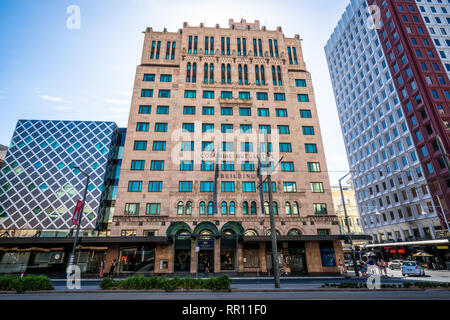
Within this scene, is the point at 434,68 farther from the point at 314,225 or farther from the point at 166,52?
the point at 166,52

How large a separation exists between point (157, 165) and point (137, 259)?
13986 millimetres

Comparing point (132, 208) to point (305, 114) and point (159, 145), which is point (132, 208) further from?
point (305, 114)

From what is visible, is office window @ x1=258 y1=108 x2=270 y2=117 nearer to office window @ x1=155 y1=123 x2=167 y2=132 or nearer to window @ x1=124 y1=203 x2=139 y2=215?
office window @ x1=155 y1=123 x2=167 y2=132

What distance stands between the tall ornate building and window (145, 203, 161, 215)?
0.15 m

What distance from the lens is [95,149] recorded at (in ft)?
153

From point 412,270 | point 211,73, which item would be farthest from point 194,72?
point 412,270

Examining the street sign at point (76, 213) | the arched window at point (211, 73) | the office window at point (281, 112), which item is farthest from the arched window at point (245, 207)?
the arched window at point (211, 73)

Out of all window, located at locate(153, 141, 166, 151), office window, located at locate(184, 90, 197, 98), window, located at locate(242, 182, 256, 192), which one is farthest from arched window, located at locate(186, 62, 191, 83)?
window, located at locate(242, 182, 256, 192)

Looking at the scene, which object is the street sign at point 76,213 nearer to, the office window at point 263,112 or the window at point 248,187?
the window at point 248,187

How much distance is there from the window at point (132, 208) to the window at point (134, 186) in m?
2.17

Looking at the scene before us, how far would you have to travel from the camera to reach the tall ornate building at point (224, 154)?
33.1 metres

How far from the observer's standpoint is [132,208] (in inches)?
1352
